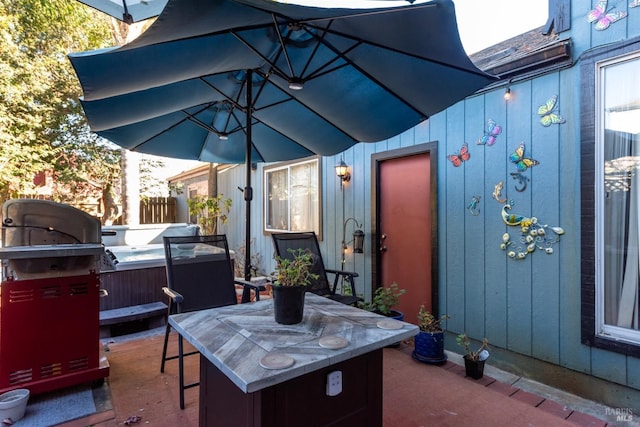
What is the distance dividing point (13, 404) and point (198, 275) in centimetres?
129

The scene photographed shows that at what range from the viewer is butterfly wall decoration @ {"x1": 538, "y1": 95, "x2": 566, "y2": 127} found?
2.55 metres

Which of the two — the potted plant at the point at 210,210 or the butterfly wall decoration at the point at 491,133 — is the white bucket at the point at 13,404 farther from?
the potted plant at the point at 210,210

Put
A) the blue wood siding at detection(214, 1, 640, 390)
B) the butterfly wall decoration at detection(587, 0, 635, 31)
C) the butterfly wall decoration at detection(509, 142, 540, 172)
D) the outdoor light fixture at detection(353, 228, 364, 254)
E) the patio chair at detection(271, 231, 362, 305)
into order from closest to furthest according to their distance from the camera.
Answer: the butterfly wall decoration at detection(587, 0, 635, 31) < the blue wood siding at detection(214, 1, 640, 390) < the butterfly wall decoration at detection(509, 142, 540, 172) < the patio chair at detection(271, 231, 362, 305) < the outdoor light fixture at detection(353, 228, 364, 254)

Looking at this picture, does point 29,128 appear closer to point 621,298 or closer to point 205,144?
point 205,144

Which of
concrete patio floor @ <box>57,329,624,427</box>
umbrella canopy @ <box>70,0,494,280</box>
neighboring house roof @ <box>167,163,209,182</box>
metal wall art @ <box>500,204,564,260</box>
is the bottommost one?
concrete patio floor @ <box>57,329,624,427</box>

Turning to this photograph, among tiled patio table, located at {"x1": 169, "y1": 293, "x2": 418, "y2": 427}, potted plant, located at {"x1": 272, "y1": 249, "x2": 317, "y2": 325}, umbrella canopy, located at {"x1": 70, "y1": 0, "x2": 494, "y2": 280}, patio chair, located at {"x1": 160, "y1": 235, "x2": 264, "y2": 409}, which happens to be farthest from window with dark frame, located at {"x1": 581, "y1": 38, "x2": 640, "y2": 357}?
patio chair, located at {"x1": 160, "y1": 235, "x2": 264, "y2": 409}

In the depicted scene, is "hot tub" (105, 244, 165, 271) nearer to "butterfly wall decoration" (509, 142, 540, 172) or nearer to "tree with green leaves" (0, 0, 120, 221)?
"tree with green leaves" (0, 0, 120, 221)

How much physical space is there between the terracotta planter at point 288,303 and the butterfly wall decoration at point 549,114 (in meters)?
2.31

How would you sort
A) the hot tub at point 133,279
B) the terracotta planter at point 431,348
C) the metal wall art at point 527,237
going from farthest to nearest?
the hot tub at point 133,279 < the terracotta planter at point 431,348 < the metal wall art at point 527,237

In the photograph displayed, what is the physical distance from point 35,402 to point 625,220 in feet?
13.8

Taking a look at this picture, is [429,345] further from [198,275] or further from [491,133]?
[198,275]

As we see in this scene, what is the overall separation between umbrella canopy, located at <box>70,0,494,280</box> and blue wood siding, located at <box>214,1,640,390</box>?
2.46 ft

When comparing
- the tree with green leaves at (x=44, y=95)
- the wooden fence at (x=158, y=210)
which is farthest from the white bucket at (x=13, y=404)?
the wooden fence at (x=158, y=210)

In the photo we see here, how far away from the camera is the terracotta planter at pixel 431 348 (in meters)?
2.96
